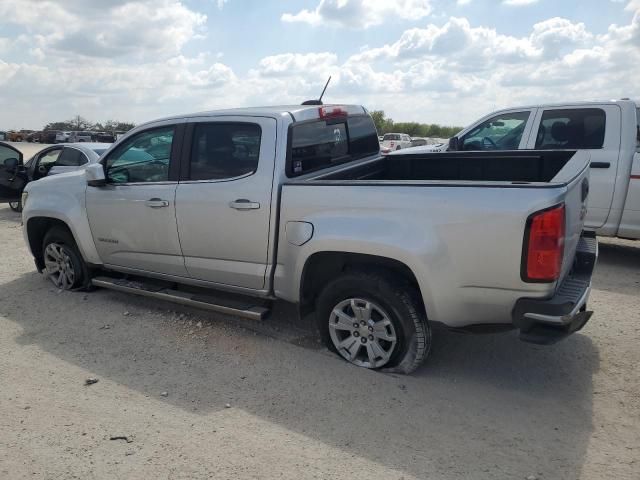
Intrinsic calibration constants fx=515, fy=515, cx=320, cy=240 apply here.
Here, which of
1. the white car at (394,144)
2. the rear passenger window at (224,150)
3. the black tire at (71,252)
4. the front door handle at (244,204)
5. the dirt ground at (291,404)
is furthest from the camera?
the white car at (394,144)

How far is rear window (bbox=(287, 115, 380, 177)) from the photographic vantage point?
158 inches

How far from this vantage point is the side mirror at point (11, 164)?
9969 millimetres

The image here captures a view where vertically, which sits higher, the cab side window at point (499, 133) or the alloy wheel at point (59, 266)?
the cab side window at point (499, 133)

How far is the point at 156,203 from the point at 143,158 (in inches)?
22.9

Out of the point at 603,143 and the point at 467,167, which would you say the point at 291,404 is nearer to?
the point at 467,167

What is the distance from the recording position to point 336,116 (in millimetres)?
4531

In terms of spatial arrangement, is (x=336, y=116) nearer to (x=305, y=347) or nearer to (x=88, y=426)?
(x=305, y=347)

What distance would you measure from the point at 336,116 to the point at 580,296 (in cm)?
246

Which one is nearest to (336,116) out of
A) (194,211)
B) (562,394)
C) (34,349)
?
(194,211)

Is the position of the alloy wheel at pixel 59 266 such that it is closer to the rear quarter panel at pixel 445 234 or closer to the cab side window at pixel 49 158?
the rear quarter panel at pixel 445 234

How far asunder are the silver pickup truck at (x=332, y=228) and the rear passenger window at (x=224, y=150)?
0.01 m

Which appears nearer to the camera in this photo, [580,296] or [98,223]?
[580,296]

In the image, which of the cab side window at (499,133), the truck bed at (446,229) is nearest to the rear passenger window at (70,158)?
the cab side window at (499,133)

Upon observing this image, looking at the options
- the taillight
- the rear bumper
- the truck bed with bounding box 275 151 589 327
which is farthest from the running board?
the taillight
